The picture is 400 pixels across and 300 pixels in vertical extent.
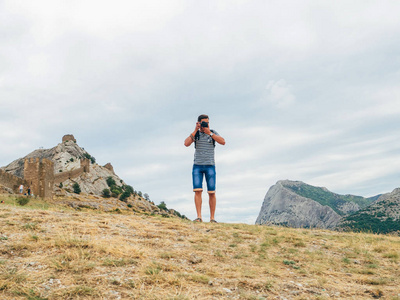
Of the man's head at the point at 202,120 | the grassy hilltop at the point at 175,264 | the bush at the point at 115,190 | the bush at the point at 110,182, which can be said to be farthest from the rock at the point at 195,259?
the bush at the point at 110,182

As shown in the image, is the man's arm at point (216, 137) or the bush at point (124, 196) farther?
the bush at point (124, 196)

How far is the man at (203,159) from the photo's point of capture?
11250 mm

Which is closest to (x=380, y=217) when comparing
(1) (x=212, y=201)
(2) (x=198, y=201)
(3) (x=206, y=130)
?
(1) (x=212, y=201)

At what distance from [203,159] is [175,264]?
19.8 ft

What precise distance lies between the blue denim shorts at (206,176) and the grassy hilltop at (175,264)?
2.66 metres

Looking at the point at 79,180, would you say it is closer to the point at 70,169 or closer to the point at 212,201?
the point at 70,169

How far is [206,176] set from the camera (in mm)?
A: 11406

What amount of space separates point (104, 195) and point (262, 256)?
72288 millimetres

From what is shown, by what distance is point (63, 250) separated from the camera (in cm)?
554

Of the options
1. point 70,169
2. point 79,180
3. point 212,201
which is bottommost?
point 212,201

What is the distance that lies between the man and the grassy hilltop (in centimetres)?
258

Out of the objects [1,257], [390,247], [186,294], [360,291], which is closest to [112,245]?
[1,257]

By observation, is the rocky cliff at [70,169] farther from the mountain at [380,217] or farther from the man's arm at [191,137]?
the mountain at [380,217]

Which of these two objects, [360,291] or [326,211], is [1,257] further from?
[326,211]
